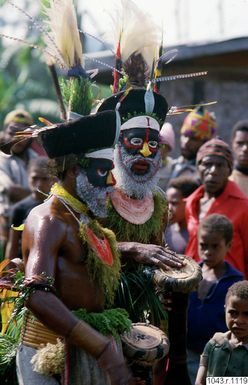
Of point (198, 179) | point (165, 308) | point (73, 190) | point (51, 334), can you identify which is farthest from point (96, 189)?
point (198, 179)

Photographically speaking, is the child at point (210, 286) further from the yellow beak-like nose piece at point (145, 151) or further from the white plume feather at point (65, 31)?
the white plume feather at point (65, 31)

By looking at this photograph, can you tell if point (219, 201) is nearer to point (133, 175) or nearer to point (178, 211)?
point (178, 211)

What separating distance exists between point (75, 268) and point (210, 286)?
2005 mm

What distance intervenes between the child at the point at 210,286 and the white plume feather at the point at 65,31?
1.98 meters

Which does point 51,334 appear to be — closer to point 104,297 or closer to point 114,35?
point 104,297

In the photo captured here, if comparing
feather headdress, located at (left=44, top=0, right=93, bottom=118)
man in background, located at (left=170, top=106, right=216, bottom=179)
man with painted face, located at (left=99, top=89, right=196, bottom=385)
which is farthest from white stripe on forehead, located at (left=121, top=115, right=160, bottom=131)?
man in background, located at (left=170, top=106, right=216, bottom=179)

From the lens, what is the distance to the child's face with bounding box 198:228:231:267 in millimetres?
5961

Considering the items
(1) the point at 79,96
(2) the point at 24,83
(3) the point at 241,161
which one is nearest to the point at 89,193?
(1) the point at 79,96

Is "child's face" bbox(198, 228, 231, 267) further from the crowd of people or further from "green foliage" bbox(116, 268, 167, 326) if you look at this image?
"green foliage" bbox(116, 268, 167, 326)

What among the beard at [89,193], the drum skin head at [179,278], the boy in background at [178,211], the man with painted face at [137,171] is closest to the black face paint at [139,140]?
the man with painted face at [137,171]

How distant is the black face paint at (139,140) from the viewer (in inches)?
208

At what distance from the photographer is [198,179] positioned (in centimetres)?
759

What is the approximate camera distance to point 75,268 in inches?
Result: 161

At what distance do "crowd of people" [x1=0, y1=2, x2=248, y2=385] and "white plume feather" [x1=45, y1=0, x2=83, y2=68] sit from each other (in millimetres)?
12
